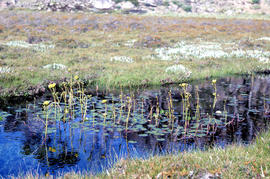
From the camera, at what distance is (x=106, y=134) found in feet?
25.6

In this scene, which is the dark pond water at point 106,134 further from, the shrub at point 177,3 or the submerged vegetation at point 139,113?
the shrub at point 177,3

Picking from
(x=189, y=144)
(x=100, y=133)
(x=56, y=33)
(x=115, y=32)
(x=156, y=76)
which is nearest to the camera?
(x=189, y=144)

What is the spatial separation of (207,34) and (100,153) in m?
33.7

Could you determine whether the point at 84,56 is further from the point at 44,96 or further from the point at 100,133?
the point at 100,133

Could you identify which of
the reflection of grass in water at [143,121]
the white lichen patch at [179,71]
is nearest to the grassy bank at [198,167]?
the reflection of grass in water at [143,121]

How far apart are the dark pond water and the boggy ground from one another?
5.89 feet

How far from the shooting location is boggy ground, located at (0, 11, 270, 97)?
14594 millimetres

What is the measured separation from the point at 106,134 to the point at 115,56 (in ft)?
45.9

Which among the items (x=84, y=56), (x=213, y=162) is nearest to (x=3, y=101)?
(x=213, y=162)

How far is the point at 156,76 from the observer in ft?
51.6

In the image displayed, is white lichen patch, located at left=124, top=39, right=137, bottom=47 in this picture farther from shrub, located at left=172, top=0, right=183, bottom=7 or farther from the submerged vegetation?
shrub, located at left=172, top=0, right=183, bottom=7

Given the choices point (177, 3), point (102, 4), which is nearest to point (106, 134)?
point (102, 4)

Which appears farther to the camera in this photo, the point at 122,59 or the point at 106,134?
the point at 122,59

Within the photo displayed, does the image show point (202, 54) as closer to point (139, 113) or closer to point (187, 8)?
point (139, 113)
